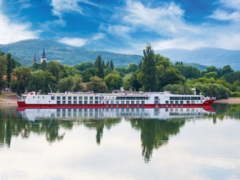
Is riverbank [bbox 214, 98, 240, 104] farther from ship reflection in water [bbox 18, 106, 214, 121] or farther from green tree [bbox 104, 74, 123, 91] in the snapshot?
ship reflection in water [bbox 18, 106, 214, 121]

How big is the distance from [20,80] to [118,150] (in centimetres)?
4997

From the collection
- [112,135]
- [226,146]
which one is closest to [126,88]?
[112,135]

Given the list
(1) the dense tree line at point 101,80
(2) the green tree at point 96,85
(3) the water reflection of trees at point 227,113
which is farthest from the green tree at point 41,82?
(3) the water reflection of trees at point 227,113

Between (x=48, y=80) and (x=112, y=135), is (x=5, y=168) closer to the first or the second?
(x=112, y=135)

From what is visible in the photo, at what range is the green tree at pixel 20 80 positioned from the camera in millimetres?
73812

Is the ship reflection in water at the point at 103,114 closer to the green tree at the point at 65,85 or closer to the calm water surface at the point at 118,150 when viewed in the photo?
the calm water surface at the point at 118,150

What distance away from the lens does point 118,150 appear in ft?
92.5

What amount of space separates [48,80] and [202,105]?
98.3 ft

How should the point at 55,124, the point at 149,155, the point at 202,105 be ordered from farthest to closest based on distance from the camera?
the point at 202,105
the point at 55,124
the point at 149,155

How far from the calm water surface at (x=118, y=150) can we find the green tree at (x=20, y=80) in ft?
102

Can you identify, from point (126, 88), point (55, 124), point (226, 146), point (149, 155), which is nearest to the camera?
point (149, 155)

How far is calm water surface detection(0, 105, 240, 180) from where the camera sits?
2216 centimetres

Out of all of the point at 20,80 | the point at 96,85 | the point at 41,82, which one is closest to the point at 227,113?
the point at 96,85

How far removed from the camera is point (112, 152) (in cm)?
2744
